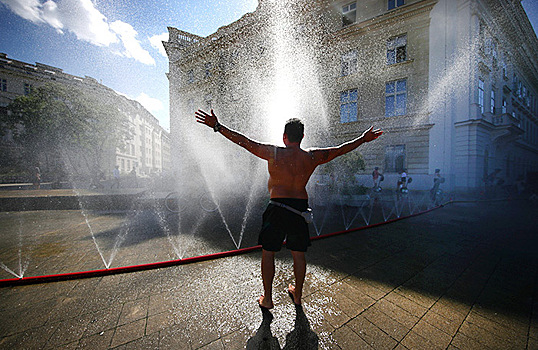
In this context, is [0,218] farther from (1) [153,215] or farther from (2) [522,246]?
(2) [522,246]

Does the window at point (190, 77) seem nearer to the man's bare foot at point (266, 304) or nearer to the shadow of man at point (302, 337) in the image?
the man's bare foot at point (266, 304)

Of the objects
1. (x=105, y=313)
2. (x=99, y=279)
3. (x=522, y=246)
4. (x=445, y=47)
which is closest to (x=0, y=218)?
(x=99, y=279)

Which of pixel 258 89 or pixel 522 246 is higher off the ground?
pixel 258 89

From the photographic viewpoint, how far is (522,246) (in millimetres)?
3818

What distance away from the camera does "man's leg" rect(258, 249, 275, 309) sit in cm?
182

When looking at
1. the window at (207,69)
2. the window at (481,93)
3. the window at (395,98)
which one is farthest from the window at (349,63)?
the window at (207,69)

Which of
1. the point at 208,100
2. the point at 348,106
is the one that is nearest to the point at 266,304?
the point at 348,106

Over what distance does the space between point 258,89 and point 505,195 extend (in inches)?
736

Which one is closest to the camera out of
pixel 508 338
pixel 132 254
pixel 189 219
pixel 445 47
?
pixel 508 338

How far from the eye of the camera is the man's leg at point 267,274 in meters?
1.82

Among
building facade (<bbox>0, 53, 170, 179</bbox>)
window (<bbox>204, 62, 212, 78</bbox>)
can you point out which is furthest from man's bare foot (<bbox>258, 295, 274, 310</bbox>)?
window (<bbox>204, 62, 212, 78</bbox>)

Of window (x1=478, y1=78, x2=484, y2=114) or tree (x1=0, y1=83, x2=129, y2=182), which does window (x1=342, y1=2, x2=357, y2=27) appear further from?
tree (x1=0, y1=83, x2=129, y2=182)

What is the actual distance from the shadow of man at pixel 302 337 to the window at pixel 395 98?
1732cm

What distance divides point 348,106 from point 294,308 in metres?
18.4
